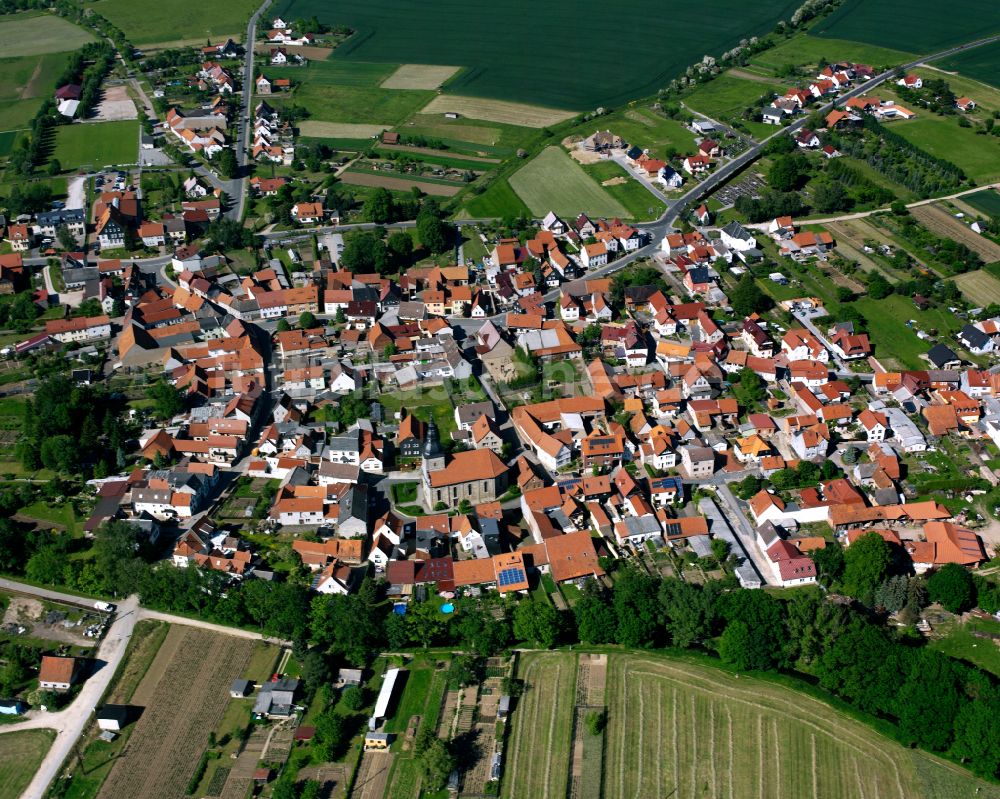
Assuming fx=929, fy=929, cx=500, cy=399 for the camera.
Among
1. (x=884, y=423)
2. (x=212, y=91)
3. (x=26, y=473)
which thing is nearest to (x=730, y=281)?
(x=884, y=423)

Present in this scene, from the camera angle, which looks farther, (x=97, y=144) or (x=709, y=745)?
(x=97, y=144)

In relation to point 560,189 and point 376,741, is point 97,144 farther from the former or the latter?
point 376,741

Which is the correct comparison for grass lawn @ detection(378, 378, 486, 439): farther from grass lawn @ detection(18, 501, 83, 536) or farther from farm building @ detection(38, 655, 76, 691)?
farm building @ detection(38, 655, 76, 691)

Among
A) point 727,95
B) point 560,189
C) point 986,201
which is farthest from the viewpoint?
point 727,95

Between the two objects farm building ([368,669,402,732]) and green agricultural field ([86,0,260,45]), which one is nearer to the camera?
farm building ([368,669,402,732])

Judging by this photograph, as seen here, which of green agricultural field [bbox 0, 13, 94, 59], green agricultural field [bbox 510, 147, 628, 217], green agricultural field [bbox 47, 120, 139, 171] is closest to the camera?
green agricultural field [bbox 510, 147, 628, 217]

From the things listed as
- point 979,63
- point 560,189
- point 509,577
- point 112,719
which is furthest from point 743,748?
point 979,63

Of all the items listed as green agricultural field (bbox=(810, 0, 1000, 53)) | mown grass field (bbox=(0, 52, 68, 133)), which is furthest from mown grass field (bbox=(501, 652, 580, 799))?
green agricultural field (bbox=(810, 0, 1000, 53))

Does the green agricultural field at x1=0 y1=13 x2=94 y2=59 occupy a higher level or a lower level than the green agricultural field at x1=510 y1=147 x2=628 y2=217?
higher
